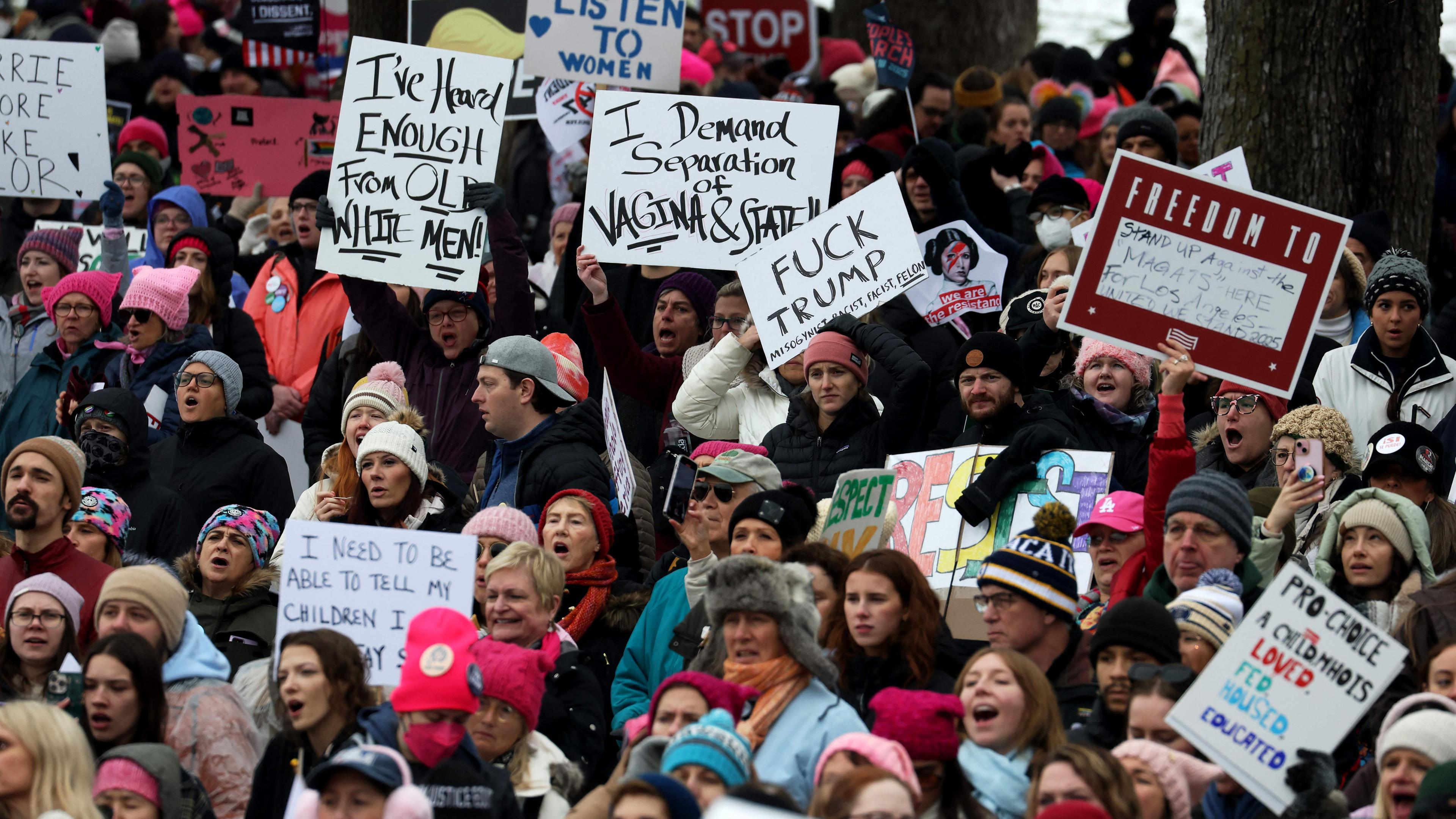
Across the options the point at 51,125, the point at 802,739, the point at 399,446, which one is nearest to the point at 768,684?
the point at 802,739

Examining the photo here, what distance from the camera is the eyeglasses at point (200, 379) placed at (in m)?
9.33

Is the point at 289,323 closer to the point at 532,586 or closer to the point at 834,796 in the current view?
the point at 532,586

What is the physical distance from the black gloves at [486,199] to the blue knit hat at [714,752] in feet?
16.5

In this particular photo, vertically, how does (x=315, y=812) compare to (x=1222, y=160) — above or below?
below

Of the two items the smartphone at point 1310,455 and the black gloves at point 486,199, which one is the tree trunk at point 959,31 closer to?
the black gloves at point 486,199

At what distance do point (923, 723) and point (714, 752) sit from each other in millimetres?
717

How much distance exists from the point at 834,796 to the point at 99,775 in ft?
7.46

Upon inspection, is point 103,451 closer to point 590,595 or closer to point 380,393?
point 380,393

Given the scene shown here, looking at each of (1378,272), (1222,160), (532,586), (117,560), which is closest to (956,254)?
(1222,160)

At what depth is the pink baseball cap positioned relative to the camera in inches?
279

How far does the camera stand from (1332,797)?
17.2 ft

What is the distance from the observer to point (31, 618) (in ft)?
22.9

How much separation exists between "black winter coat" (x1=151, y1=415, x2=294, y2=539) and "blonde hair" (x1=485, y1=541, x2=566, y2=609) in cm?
240

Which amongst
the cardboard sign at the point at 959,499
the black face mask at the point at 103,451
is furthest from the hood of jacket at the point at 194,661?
the cardboard sign at the point at 959,499
